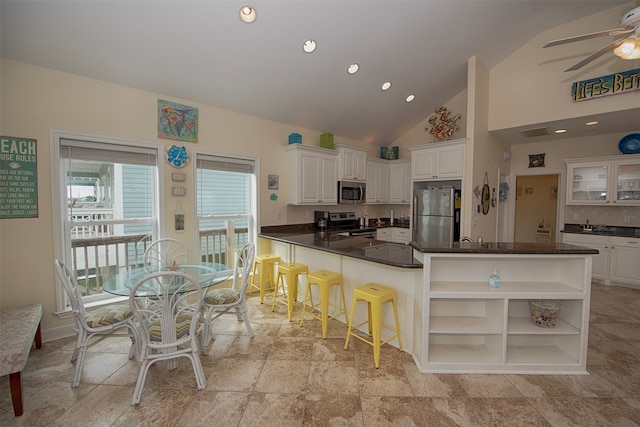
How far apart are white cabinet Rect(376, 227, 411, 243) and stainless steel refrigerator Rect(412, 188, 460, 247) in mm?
427

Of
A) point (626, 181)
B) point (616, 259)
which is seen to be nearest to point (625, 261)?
point (616, 259)

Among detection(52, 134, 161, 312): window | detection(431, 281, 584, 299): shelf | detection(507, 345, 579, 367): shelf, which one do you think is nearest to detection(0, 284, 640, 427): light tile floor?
detection(507, 345, 579, 367): shelf

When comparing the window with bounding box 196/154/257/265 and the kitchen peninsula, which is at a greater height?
the window with bounding box 196/154/257/265

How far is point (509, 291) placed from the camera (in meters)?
2.26

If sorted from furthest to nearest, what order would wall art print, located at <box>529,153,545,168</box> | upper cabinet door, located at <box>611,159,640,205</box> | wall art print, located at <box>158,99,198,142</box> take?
1. wall art print, located at <box>529,153,545,168</box>
2. upper cabinet door, located at <box>611,159,640,205</box>
3. wall art print, located at <box>158,99,198,142</box>

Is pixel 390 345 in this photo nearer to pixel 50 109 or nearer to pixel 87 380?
pixel 87 380

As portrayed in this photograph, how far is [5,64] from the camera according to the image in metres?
2.44

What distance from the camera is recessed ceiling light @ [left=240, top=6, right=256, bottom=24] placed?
2.59 meters

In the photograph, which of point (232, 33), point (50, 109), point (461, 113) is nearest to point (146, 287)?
point (50, 109)

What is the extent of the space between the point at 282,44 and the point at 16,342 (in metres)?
3.42

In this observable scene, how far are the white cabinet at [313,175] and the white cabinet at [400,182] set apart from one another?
5.53 feet

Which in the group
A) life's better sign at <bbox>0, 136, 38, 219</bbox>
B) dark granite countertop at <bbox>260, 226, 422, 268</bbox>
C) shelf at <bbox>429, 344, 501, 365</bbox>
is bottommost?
shelf at <bbox>429, 344, 501, 365</bbox>

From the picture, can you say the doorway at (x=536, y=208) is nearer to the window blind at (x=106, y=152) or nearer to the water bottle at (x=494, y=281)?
the water bottle at (x=494, y=281)

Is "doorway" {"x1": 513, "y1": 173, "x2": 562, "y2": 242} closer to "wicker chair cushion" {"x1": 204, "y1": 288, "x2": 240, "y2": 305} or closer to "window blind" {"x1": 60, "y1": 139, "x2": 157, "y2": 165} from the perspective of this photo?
"wicker chair cushion" {"x1": 204, "y1": 288, "x2": 240, "y2": 305}
